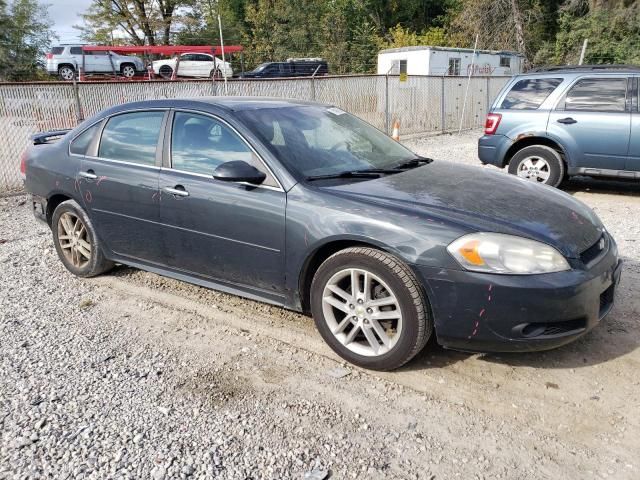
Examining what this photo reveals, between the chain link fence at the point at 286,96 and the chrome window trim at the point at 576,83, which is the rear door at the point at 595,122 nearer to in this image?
the chrome window trim at the point at 576,83

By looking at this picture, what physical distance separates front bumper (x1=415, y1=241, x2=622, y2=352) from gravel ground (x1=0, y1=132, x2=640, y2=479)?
12.6 inches

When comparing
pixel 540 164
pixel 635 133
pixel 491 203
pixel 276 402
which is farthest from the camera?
pixel 540 164

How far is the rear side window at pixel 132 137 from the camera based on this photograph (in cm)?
429

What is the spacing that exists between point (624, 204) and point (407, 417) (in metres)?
5.99

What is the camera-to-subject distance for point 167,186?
4.07 meters

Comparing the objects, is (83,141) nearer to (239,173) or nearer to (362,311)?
(239,173)

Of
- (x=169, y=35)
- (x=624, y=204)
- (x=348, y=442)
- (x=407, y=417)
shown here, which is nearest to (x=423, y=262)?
(x=407, y=417)

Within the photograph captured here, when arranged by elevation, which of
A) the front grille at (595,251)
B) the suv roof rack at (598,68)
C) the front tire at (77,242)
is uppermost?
the suv roof rack at (598,68)

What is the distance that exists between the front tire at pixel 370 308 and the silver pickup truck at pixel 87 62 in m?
28.3

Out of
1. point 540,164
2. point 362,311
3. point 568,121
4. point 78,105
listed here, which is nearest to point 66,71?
point 78,105

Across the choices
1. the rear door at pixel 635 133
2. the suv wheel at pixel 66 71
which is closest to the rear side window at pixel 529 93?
the rear door at pixel 635 133

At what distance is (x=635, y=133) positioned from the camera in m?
7.28

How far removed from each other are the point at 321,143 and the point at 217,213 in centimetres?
90

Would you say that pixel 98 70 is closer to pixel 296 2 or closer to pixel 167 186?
pixel 296 2
